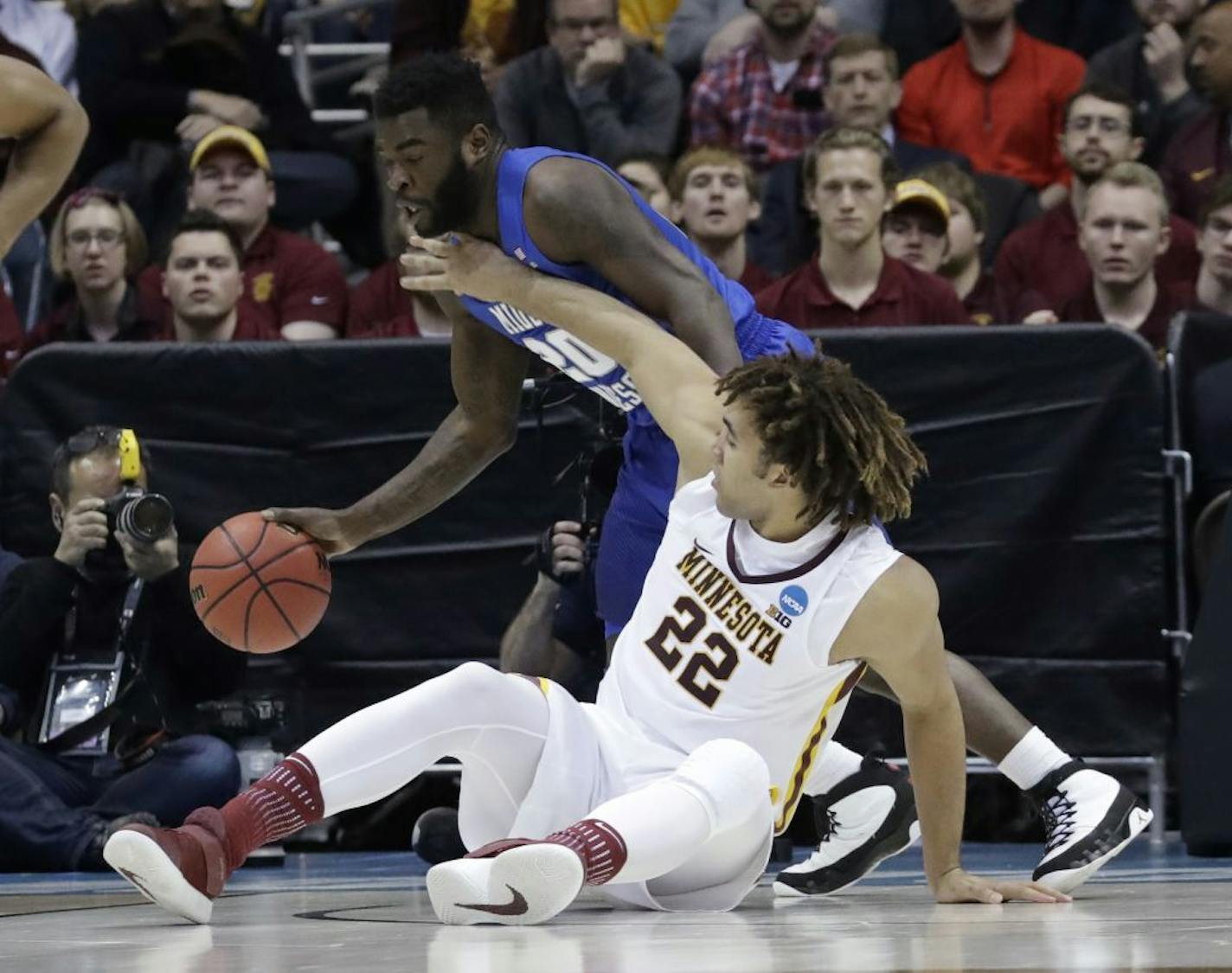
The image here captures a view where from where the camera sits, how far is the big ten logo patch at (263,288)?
9328mm

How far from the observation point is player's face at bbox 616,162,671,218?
9.05 meters

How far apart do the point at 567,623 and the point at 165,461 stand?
163 cm

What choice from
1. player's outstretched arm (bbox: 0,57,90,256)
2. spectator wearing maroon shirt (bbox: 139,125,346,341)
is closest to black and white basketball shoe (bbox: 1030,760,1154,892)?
player's outstretched arm (bbox: 0,57,90,256)

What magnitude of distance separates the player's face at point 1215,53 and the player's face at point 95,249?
15.2 ft

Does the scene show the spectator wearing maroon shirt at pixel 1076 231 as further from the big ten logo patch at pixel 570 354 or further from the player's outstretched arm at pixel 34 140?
the player's outstretched arm at pixel 34 140

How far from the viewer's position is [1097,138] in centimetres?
916

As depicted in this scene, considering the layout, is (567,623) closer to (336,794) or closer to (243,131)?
(336,794)

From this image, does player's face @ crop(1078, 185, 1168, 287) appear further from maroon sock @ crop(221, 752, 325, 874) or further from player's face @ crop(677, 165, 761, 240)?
maroon sock @ crop(221, 752, 325, 874)

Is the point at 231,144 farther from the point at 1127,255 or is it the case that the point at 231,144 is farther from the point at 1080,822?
the point at 1080,822

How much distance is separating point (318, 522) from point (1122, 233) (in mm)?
4190

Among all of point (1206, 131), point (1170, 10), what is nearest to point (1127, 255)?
point (1206, 131)

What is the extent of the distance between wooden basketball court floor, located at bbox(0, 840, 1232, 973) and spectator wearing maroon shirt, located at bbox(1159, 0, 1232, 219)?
4.52m

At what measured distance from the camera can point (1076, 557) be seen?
7203 mm

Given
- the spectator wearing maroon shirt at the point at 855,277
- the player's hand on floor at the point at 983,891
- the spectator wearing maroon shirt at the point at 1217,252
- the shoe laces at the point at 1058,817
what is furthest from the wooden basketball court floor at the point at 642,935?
the spectator wearing maroon shirt at the point at 1217,252
